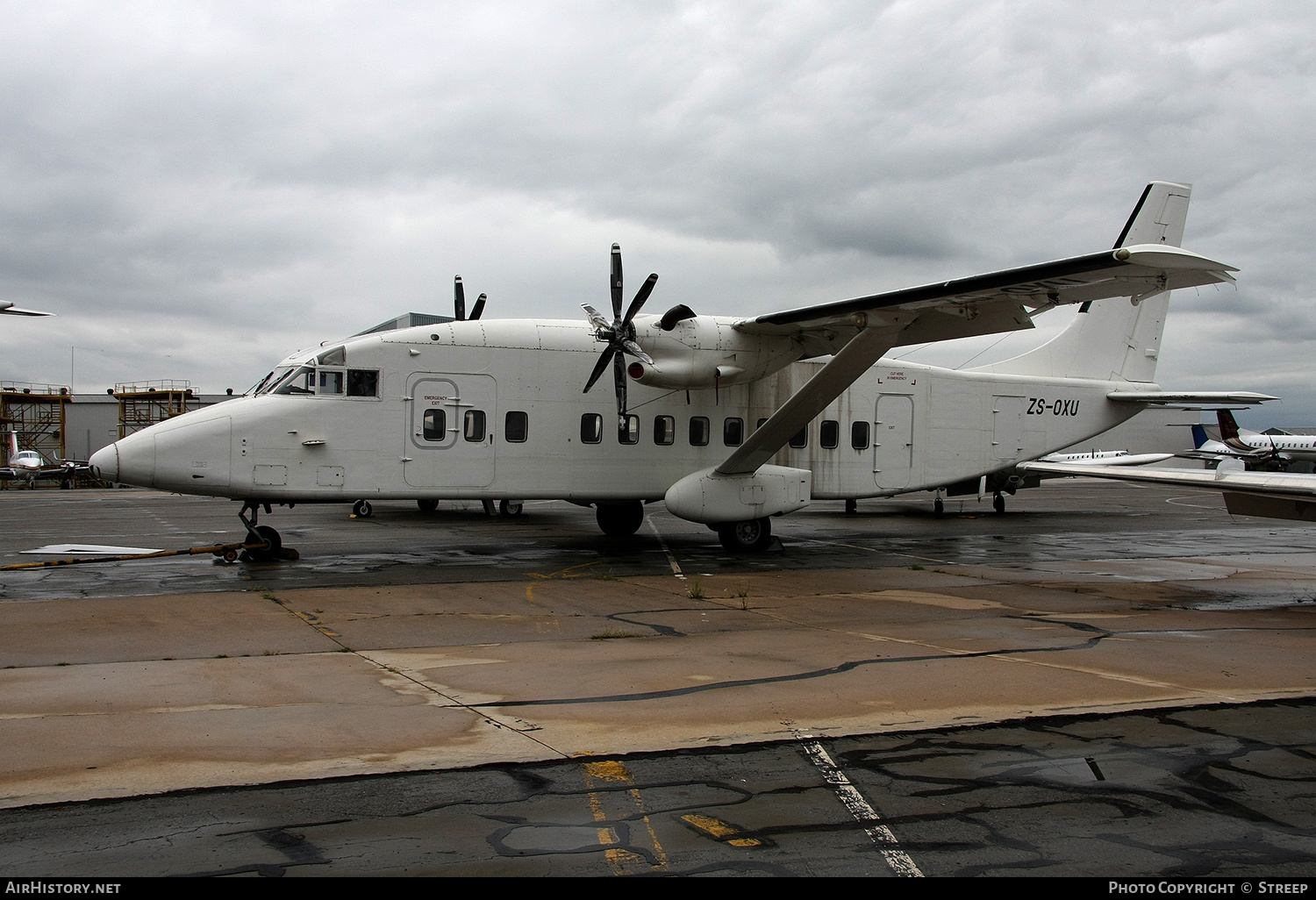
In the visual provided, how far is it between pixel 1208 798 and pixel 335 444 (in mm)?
13775

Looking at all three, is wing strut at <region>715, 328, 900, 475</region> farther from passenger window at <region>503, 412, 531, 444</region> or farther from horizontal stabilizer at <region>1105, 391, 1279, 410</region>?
horizontal stabilizer at <region>1105, 391, 1279, 410</region>

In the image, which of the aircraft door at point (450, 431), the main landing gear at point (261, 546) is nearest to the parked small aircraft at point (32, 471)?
the main landing gear at point (261, 546)

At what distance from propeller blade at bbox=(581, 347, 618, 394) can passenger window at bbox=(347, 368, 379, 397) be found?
12.7 ft

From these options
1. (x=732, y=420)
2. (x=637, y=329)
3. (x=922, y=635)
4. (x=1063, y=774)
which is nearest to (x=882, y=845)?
(x=1063, y=774)

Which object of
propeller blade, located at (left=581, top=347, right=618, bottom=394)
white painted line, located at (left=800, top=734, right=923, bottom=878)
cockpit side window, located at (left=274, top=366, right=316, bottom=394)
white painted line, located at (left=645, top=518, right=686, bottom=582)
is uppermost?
propeller blade, located at (left=581, top=347, right=618, bottom=394)

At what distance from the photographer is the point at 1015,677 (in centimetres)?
716

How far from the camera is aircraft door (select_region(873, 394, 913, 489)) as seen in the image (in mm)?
19016

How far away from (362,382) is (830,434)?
9.61 m

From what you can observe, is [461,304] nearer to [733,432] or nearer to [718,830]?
[733,432]

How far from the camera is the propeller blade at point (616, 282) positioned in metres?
16.0

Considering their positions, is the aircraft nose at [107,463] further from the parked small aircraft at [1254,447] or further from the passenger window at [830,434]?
the parked small aircraft at [1254,447]

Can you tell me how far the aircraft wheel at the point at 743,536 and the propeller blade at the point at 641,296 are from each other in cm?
469

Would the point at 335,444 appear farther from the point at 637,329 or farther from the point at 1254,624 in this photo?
the point at 1254,624

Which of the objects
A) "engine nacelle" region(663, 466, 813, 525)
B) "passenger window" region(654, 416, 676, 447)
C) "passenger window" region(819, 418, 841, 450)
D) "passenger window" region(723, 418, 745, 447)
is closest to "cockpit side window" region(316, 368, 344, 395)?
"passenger window" region(654, 416, 676, 447)
